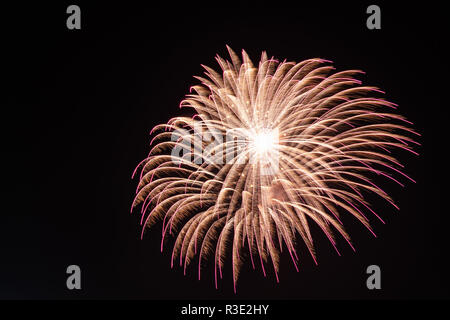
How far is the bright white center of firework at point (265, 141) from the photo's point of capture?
657 centimetres

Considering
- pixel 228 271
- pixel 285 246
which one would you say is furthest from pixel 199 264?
pixel 285 246

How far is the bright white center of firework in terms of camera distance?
259 inches

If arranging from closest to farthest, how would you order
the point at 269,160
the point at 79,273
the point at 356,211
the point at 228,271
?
the point at 269,160 < the point at 356,211 < the point at 228,271 < the point at 79,273

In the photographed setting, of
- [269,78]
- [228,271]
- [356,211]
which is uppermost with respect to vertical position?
[269,78]

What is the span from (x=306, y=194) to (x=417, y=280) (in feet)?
11.2

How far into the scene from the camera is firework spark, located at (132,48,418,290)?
Result: 21.7 feet

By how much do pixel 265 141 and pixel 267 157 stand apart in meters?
0.31

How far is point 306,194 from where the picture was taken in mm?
6711

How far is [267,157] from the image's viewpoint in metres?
6.65

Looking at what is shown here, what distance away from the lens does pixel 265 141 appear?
21.6 ft

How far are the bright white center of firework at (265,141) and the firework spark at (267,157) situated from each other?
0.02 metres

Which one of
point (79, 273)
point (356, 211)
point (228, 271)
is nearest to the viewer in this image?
point (356, 211)

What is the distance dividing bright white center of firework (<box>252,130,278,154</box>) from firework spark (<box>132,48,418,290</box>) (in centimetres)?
2
